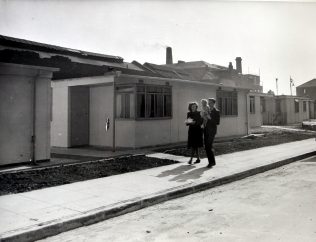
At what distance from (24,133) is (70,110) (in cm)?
477

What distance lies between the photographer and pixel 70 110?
47.9 feet

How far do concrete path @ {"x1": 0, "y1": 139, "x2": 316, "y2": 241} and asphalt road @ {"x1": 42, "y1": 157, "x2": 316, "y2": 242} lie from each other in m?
0.19

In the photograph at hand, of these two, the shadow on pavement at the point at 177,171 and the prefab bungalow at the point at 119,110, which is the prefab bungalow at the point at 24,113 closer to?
the prefab bungalow at the point at 119,110

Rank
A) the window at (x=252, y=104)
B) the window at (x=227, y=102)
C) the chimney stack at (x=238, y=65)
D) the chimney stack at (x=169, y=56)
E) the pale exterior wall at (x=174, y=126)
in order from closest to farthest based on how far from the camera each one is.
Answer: the pale exterior wall at (x=174, y=126) → the window at (x=227, y=102) → the window at (x=252, y=104) → the chimney stack at (x=169, y=56) → the chimney stack at (x=238, y=65)

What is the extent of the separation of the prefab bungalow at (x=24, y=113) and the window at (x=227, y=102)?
10.4 metres

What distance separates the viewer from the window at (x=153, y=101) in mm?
13828

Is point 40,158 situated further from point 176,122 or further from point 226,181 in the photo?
point 176,122

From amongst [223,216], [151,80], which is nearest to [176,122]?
[151,80]

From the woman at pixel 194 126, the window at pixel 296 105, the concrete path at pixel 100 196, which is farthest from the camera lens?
the window at pixel 296 105

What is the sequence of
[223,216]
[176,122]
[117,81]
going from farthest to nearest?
[176,122], [117,81], [223,216]

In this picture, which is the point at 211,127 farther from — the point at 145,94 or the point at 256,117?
the point at 256,117

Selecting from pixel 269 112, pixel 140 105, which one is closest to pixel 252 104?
pixel 269 112

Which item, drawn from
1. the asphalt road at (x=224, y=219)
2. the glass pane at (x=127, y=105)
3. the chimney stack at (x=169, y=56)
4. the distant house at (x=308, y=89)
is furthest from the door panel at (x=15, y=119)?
the distant house at (x=308, y=89)

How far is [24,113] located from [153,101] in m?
5.74
